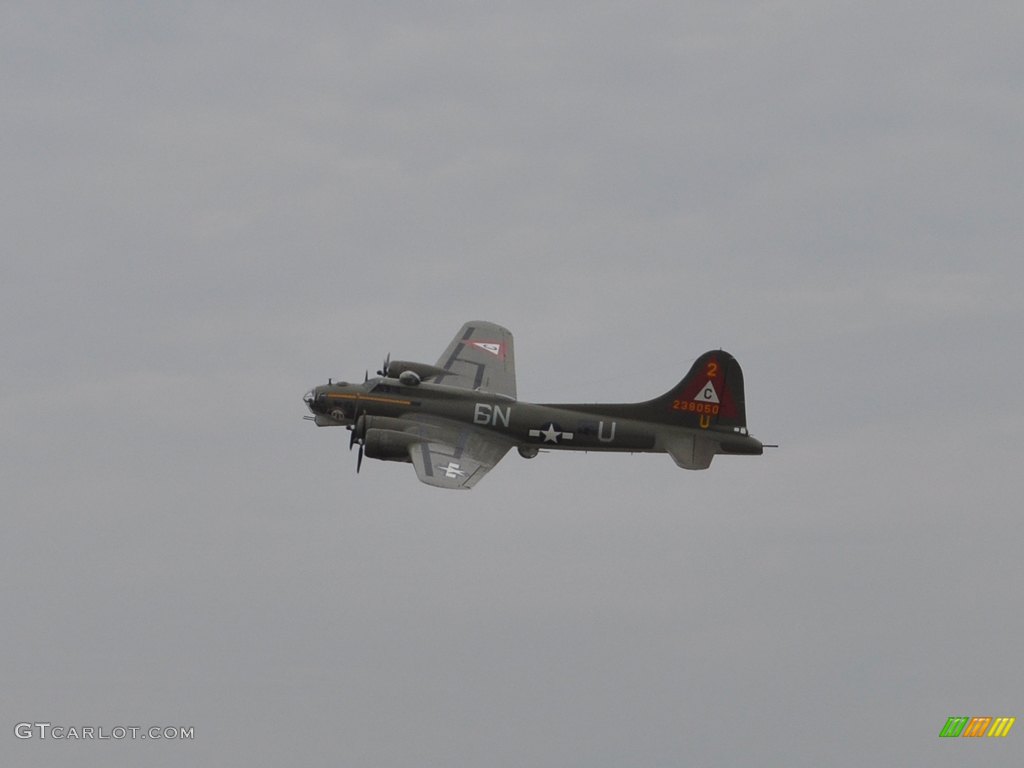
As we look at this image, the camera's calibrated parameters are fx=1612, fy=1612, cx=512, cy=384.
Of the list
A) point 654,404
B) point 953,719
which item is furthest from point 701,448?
point 953,719

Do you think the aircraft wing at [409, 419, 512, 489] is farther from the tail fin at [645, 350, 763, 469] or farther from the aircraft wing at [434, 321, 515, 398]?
the tail fin at [645, 350, 763, 469]

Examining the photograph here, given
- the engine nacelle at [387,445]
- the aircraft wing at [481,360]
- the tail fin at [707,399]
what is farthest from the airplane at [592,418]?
the aircraft wing at [481,360]

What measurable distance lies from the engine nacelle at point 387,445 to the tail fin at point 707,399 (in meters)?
11.1

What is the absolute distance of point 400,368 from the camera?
7375 centimetres

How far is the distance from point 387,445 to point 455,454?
117 inches

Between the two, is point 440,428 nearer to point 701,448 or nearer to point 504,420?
point 504,420

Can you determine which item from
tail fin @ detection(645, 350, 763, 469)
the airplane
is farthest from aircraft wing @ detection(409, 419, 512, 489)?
tail fin @ detection(645, 350, 763, 469)

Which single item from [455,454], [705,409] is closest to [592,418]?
[705,409]

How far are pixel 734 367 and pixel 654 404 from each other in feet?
12.9

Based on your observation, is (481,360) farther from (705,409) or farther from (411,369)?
(705,409)

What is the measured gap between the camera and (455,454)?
228 ft

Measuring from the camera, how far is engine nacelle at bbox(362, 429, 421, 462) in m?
69.1

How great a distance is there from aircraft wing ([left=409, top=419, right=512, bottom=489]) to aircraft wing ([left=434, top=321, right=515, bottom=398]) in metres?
3.64

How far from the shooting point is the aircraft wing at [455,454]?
67.7m
